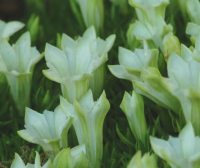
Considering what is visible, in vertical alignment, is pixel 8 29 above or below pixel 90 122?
above

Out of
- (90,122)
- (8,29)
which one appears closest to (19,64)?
(8,29)

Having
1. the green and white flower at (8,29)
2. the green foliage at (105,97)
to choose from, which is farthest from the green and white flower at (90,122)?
the green and white flower at (8,29)

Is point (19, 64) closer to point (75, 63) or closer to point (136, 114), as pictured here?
point (75, 63)

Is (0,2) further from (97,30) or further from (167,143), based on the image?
(167,143)

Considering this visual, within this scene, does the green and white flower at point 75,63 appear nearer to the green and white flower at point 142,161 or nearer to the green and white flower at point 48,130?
the green and white flower at point 48,130

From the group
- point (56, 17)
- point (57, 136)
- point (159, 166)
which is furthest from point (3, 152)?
point (56, 17)

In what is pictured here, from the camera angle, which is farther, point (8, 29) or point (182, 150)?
point (8, 29)

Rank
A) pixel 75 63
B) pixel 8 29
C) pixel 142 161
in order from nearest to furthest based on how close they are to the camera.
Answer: pixel 142 161 → pixel 75 63 → pixel 8 29
